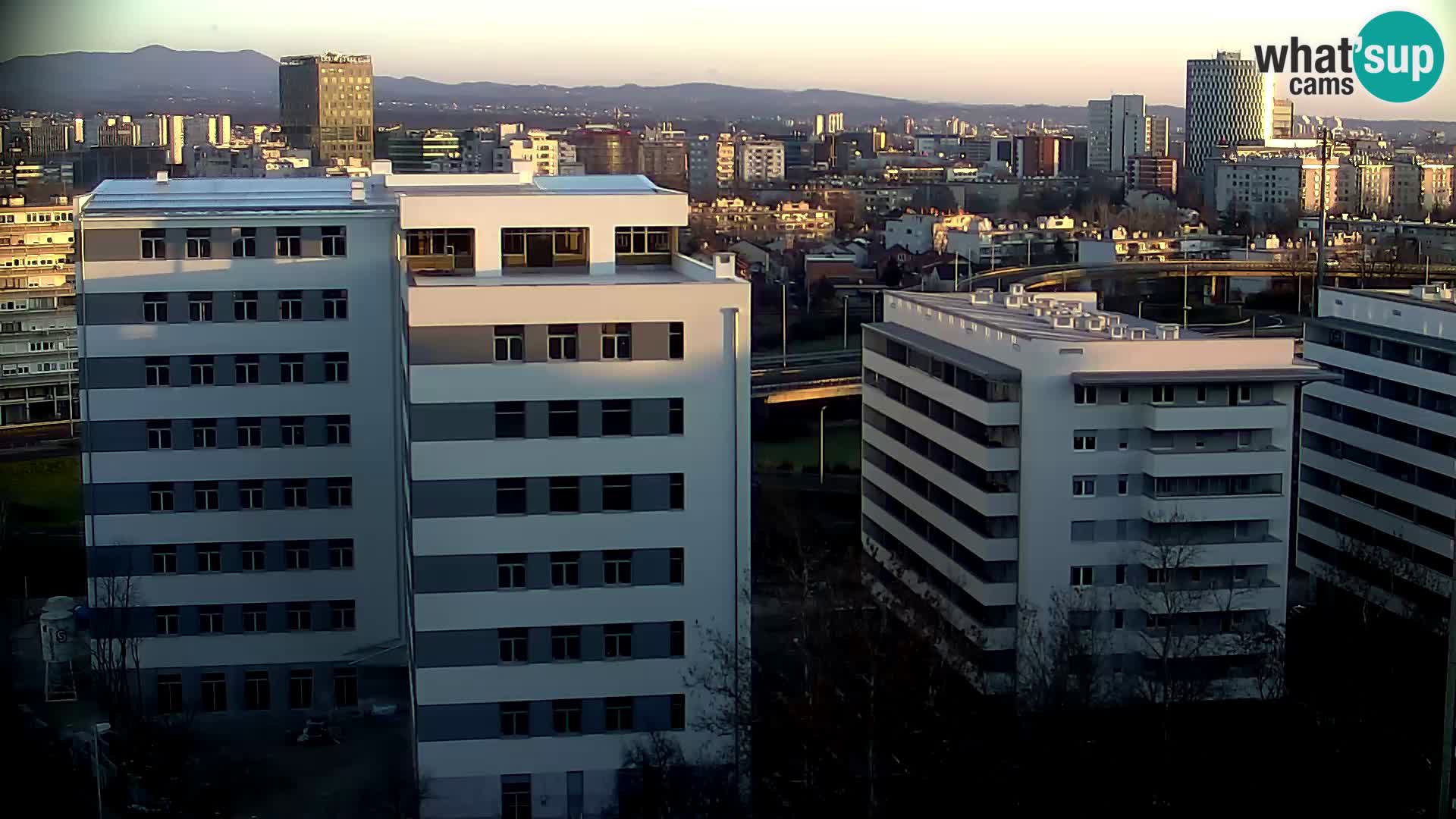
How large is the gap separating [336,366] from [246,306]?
1.12 ft

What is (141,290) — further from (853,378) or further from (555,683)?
(853,378)

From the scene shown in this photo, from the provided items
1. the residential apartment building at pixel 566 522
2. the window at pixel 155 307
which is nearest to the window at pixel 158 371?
the window at pixel 155 307

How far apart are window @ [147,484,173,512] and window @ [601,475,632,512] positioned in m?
1.84

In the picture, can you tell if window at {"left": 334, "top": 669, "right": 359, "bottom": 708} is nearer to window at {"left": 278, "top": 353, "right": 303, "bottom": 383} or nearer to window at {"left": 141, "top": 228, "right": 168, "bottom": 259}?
window at {"left": 278, "top": 353, "right": 303, "bottom": 383}

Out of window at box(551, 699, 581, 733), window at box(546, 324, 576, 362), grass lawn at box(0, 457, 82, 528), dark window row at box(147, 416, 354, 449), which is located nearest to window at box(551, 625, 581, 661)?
window at box(551, 699, 581, 733)

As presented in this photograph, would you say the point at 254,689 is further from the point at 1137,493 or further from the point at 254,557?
the point at 1137,493

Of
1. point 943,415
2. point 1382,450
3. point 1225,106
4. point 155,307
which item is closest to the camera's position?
point 155,307

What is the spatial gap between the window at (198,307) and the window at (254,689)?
3.84 feet

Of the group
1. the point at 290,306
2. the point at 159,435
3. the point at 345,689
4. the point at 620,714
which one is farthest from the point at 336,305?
the point at 620,714

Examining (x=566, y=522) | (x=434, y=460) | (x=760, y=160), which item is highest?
(x=760, y=160)

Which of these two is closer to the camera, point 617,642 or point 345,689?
point 617,642

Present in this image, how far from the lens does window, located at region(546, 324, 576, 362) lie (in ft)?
15.6

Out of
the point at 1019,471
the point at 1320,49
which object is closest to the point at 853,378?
the point at 1320,49

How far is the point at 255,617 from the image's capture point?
6.00 metres
